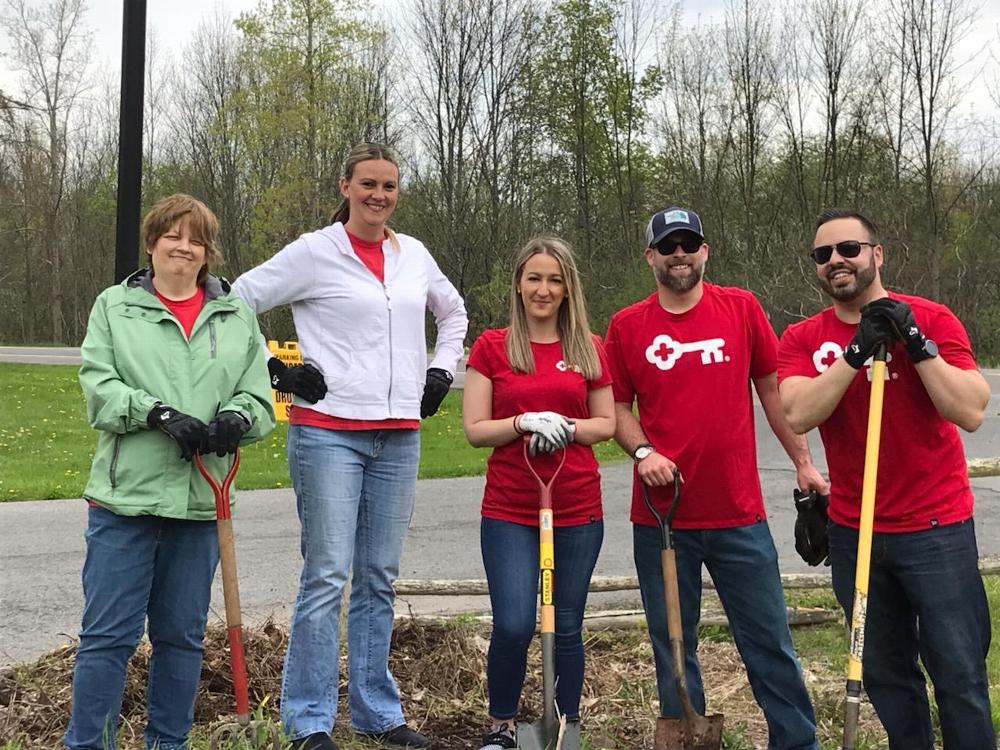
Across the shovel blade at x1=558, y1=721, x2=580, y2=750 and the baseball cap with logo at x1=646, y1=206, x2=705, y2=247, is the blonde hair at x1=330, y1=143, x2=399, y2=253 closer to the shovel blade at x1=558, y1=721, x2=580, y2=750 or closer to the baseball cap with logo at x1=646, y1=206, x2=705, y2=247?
the baseball cap with logo at x1=646, y1=206, x2=705, y2=247

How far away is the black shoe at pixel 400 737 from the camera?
4109 mm

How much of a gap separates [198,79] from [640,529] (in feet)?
107

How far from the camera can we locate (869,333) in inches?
125

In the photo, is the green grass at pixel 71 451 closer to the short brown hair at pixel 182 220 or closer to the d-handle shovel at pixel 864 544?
the short brown hair at pixel 182 220

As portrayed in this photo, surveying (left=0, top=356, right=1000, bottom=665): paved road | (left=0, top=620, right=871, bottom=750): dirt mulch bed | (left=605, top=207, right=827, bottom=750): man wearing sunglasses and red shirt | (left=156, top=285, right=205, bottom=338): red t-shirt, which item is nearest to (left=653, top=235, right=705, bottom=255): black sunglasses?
(left=605, top=207, right=827, bottom=750): man wearing sunglasses and red shirt

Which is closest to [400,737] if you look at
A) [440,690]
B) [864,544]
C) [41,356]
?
[440,690]

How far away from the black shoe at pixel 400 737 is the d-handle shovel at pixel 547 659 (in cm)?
62

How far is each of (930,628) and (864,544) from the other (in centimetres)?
39

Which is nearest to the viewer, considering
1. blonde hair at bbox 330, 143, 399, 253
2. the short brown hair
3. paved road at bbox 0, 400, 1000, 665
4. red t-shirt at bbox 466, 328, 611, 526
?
the short brown hair

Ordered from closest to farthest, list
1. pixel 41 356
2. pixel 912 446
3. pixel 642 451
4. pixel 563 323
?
pixel 912 446, pixel 642 451, pixel 563 323, pixel 41 356

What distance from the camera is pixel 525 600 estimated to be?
3756 mm

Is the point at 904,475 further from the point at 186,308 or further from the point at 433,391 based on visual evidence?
the point at 186,308

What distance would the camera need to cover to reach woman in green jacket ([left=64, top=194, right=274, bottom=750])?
11.2ft

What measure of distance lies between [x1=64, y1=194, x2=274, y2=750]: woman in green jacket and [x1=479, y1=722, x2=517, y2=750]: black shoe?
1.12 meters
